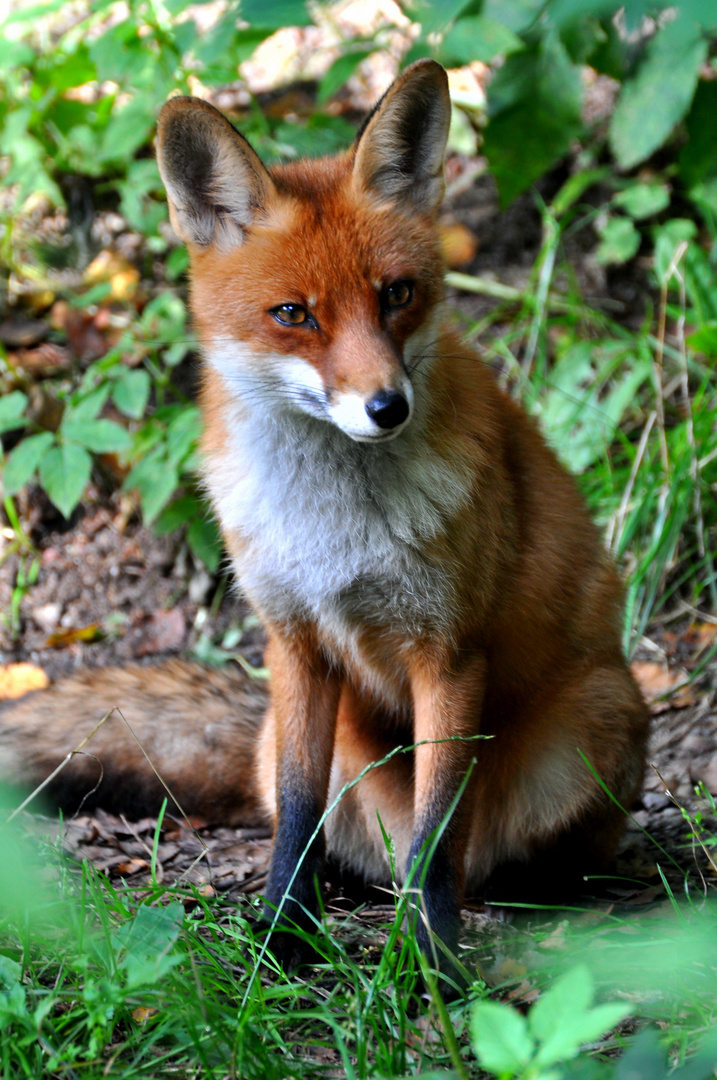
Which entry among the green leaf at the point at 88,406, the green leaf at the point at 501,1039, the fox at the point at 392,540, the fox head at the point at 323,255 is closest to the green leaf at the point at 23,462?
the green leaf at the point at 88,406

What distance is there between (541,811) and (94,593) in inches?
116

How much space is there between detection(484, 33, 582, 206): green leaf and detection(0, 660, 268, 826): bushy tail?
9.24 feet

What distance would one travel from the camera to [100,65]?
401 cm

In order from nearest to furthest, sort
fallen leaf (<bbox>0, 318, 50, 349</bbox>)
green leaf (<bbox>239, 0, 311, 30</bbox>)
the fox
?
green leaf (<bbox>239, 0, 311, 30</bbox>)
the fox
fallen leaf (<bbox>0, 318, 50, 349</bbox>)

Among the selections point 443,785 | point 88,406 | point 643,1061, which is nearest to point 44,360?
point 88,406

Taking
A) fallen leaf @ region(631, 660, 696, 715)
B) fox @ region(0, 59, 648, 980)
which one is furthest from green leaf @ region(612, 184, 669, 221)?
fox @ region(0, 59, 648, 980)

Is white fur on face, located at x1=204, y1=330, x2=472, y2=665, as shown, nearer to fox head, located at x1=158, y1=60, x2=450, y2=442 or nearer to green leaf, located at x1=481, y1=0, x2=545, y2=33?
fox head, located at x1=158, y1=60, x2=450, y2=442

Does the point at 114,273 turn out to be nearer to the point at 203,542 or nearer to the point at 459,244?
the point at 203,542

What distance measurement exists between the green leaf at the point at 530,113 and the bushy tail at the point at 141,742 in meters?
2.82

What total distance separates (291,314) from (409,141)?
2.14 ft

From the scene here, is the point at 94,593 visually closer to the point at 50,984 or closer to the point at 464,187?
the point at 50,984

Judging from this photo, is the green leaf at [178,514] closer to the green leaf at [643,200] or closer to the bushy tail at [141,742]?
the bushy tail at [141,742]

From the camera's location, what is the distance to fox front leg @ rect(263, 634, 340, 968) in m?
2.40

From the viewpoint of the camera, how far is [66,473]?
149 inches
